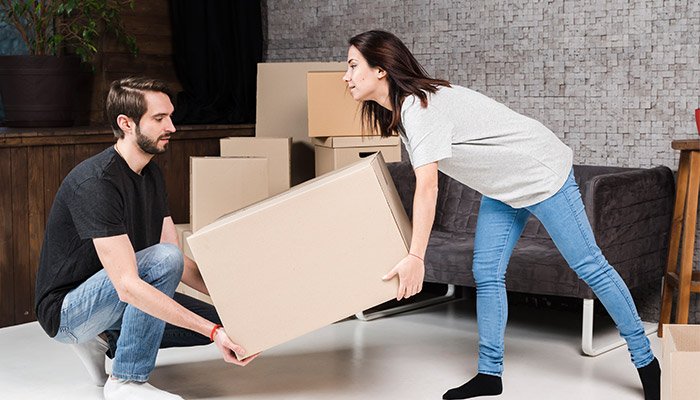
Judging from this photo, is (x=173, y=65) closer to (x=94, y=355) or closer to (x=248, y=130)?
(x=248, y=130)

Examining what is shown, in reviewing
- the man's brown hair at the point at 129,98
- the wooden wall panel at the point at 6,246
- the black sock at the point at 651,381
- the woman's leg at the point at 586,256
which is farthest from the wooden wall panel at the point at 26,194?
the black sock at the point at 651,381

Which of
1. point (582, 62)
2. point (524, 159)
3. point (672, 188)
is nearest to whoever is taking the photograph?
point (524, 159)

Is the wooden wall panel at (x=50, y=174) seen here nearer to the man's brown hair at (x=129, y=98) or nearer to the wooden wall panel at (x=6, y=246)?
the wooden wall panel at (x=6, y=246)

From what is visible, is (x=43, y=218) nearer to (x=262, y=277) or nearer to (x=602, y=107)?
(x=262, y=277)

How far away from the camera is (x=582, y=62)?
131 inches

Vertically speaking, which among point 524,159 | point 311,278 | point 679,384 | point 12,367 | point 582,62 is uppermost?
point 582,62

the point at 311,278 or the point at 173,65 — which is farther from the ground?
the point at 173,65

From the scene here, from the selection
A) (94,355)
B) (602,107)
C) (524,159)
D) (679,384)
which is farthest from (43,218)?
(679,384)

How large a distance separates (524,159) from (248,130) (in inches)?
83.7

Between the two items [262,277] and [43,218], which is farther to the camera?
[43,218]

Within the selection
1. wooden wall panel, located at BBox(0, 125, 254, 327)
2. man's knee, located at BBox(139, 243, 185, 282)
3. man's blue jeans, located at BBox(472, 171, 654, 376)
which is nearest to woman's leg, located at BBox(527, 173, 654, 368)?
man's blue jeans, located at BBox(472, 171, 654, 376)

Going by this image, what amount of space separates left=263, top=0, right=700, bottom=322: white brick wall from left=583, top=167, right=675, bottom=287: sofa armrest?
186 mm

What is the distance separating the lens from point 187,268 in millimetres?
2424

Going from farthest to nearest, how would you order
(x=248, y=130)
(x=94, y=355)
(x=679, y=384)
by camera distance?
(x=248, y=130) → (x=94, y=355) → (x=679, y=384)
